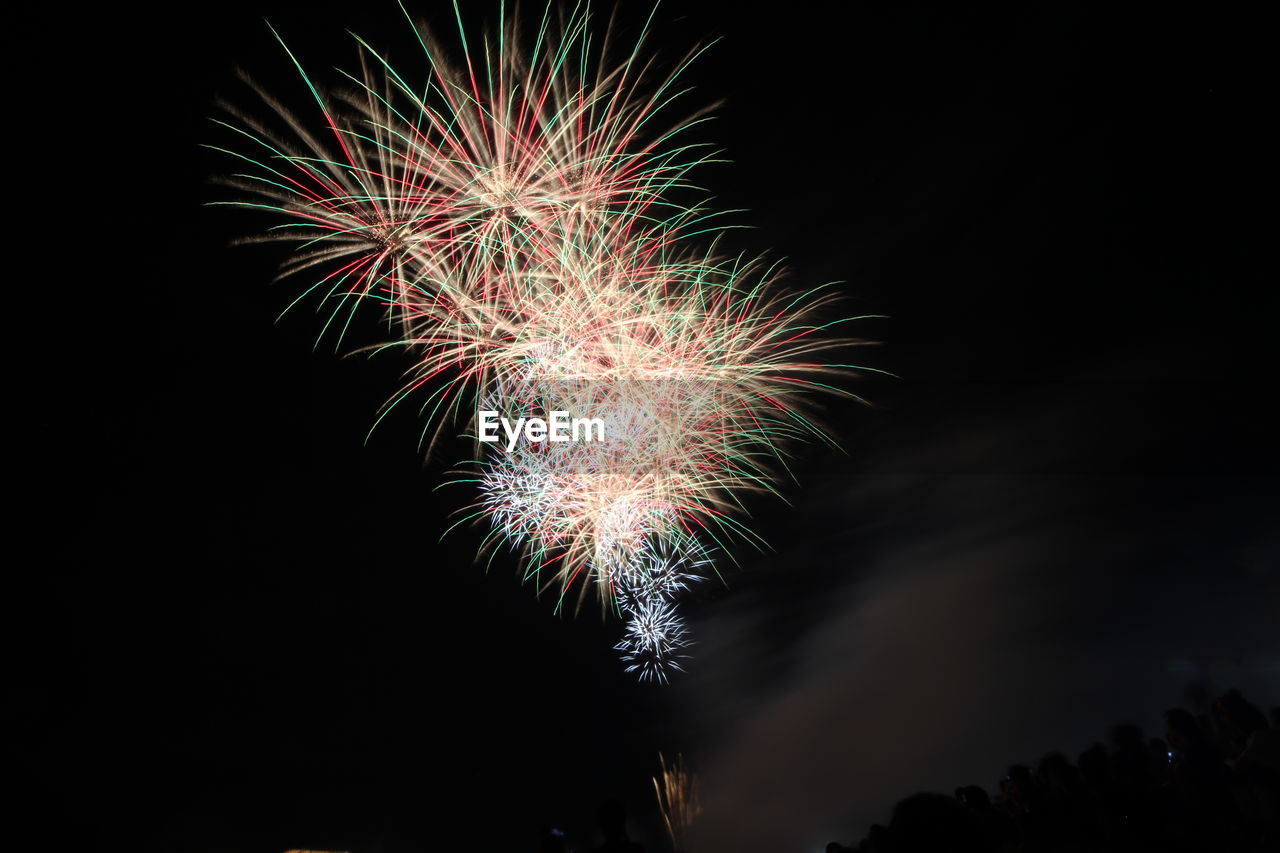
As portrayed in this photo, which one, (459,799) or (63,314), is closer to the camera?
(63,314)

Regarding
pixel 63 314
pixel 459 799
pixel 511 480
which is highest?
pixel 63 314

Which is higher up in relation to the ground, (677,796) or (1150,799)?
(677,796)

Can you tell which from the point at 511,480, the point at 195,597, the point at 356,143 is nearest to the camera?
the point at 356,143

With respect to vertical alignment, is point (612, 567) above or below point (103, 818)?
above

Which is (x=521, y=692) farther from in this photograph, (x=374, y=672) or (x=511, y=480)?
(x=511, y=480)

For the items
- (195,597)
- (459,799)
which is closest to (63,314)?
(195,597)

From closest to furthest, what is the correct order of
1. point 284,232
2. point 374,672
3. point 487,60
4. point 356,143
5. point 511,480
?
point 487,60 < point 356,143 < point 511,480 < point 284,232 < point 374,672

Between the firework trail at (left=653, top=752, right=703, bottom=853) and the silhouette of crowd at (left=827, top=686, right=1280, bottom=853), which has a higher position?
the firework trail at (left=653, top=752, right=703, bottom=853)

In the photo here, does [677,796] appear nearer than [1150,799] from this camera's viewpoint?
No

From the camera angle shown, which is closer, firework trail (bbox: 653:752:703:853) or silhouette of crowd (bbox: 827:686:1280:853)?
silhouette of crowd (bbox: 827:686:1280:853)
